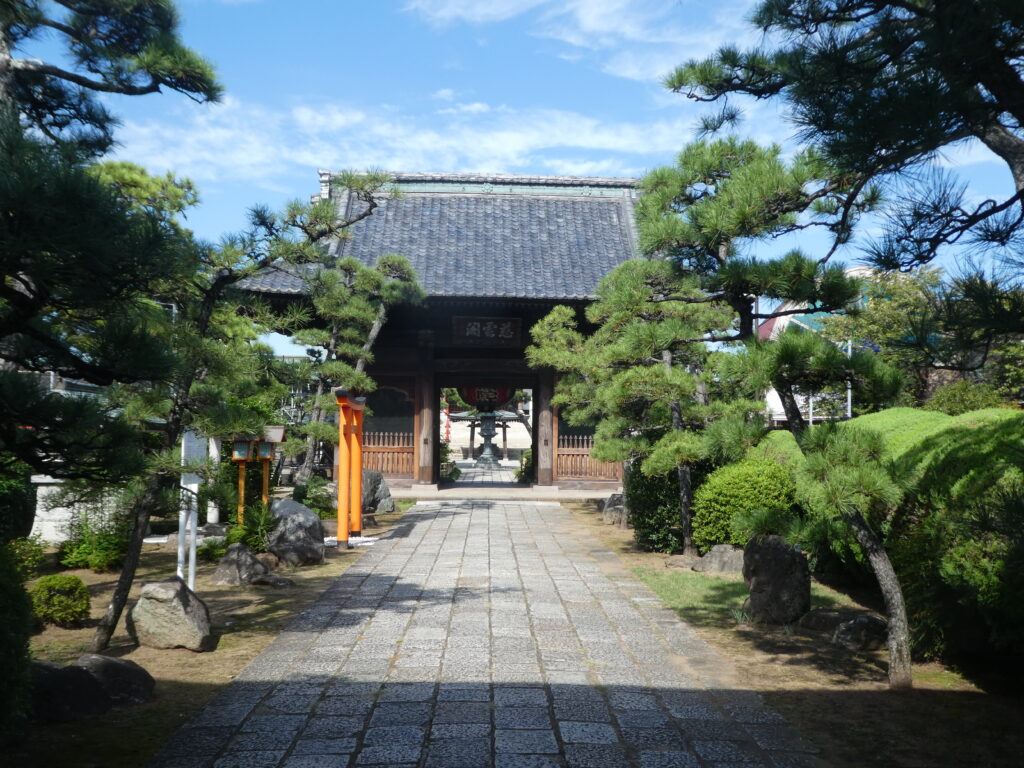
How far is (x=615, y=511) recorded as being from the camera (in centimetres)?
1319

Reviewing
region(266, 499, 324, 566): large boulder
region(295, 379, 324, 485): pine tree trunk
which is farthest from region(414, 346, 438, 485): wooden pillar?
region(266, 499, 324, 566): large boulder

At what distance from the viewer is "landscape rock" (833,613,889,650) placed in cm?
560

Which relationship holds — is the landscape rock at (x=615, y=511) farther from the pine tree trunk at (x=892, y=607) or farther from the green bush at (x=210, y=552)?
the pine tree trunk at (x=892, y=607)

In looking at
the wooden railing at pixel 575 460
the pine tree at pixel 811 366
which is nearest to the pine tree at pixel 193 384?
the pine tree at pixel 811 366

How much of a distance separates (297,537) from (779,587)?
17.6ft

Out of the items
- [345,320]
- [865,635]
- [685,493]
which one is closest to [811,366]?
[865,635]

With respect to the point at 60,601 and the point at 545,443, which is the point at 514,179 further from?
the point at 60,601

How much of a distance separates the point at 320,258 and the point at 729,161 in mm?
4654

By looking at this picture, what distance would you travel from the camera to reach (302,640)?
19.2ft

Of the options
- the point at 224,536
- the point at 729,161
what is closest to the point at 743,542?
the point at 729,161

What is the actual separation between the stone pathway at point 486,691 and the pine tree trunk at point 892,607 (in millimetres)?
904

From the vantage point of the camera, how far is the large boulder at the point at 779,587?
6.39 m

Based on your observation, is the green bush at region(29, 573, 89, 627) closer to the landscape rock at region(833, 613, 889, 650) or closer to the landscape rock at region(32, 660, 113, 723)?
the landscape rock at region(32, 660, 113, 723)

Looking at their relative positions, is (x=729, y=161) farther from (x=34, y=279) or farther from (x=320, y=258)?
(x=34, y=279)
